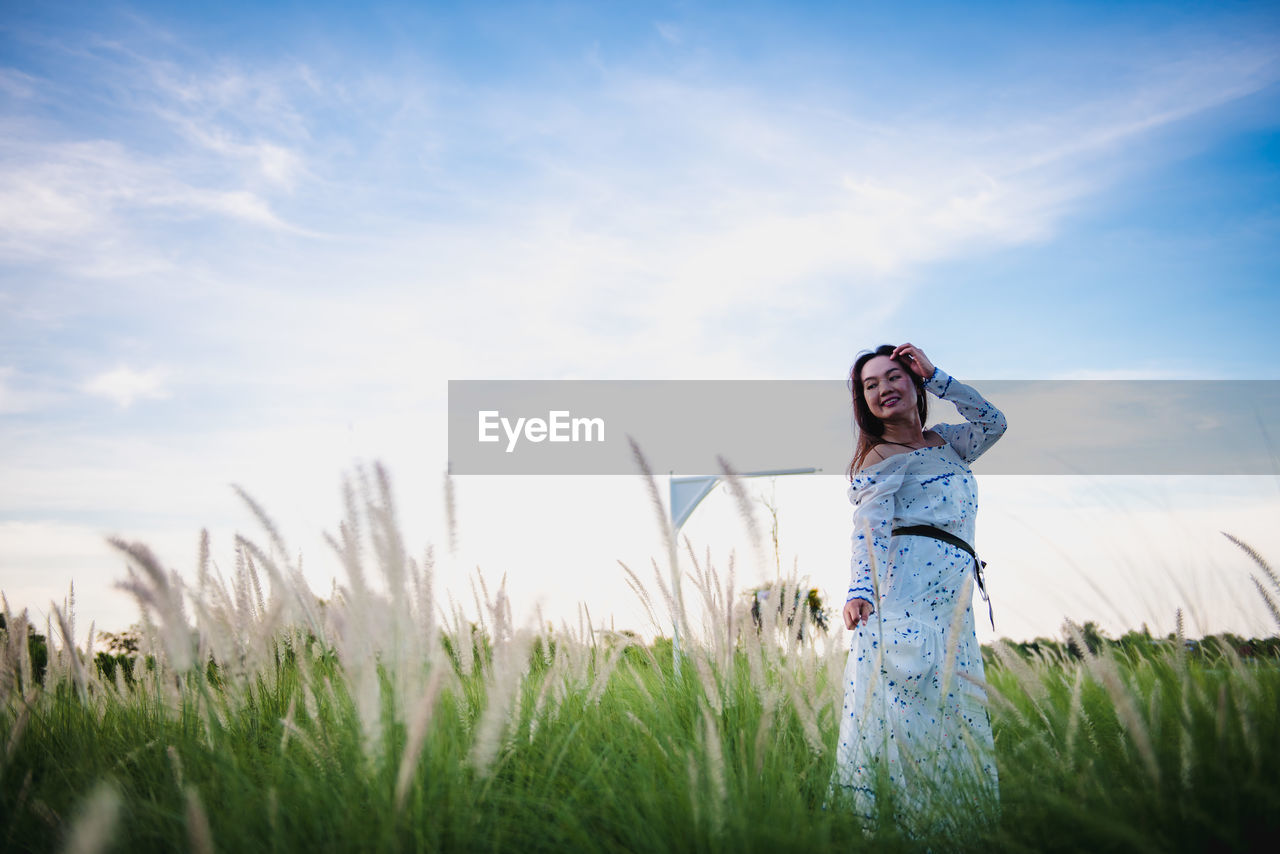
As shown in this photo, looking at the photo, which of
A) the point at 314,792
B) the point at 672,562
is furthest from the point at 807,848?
the point at 314,792

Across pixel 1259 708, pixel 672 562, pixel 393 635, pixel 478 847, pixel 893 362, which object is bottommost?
pixel 478 847

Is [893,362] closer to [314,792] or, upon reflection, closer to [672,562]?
[672,562]

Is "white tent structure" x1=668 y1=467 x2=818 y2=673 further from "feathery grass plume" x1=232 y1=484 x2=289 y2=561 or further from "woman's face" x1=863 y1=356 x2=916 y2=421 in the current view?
"feathery grass plume" x1=232 y1=484 x2=289 y2=561

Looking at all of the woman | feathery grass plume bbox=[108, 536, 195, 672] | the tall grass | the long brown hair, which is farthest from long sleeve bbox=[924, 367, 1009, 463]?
feathery grass plume bbox=[108, 536, 195, 672]

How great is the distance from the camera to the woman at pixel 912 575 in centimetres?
270

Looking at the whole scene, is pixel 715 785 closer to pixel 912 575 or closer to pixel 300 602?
pixel 300 602

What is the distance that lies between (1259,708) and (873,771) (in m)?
0.92

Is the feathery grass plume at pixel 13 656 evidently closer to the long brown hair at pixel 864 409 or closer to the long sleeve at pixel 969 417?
the long brown hair at pixel 864 409

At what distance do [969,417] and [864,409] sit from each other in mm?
429

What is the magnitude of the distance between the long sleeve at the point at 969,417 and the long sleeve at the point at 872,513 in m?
0.43

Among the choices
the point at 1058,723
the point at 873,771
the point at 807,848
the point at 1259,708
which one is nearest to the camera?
the point at 807,848

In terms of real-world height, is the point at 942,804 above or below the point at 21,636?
below

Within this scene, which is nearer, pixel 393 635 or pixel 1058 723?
Result: pixel 393 635

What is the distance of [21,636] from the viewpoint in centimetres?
278
